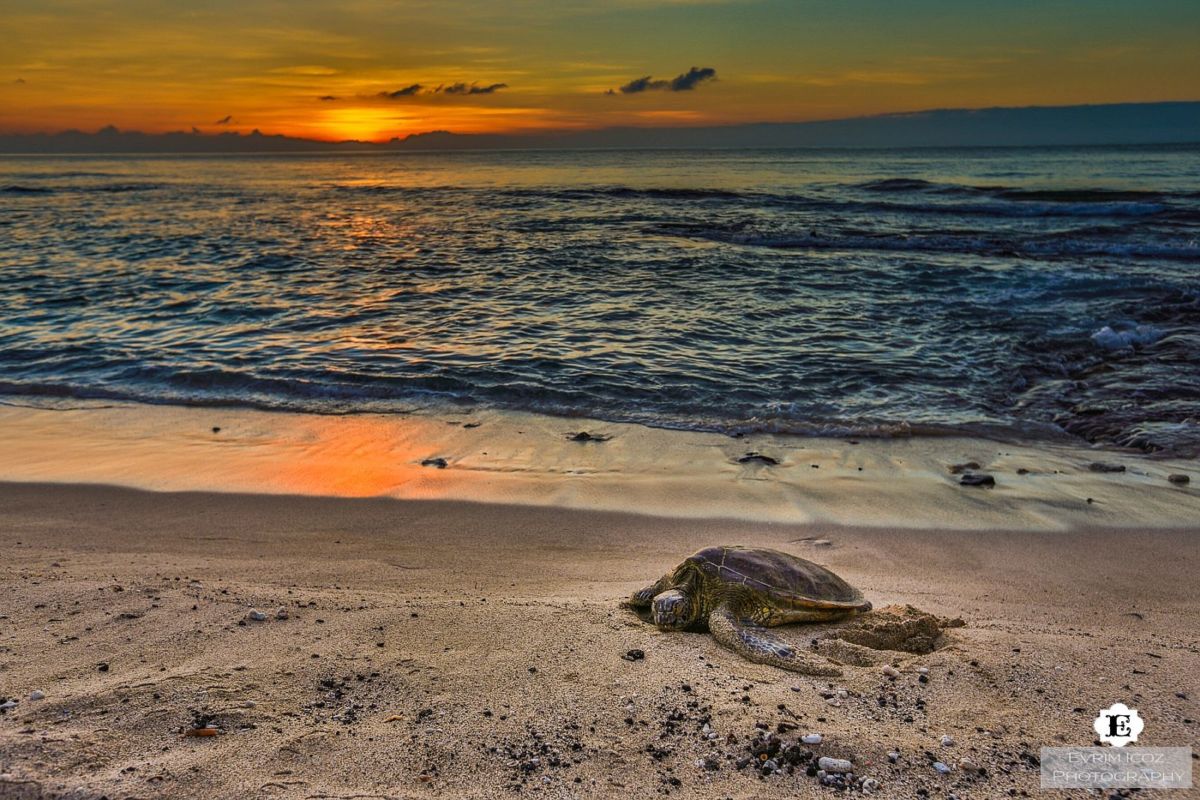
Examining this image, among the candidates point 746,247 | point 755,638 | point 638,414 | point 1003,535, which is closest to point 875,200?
point 746,247

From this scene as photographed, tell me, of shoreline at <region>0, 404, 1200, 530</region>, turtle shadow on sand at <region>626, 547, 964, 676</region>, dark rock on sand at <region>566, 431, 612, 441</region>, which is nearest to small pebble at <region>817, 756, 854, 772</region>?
turtle shadow on sand at <region>626, 547, 964, 676</region>

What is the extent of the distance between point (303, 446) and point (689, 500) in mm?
4253

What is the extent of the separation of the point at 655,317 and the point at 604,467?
6.95 meters

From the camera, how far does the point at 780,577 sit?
→ 4.48 metres

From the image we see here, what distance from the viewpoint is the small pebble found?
3.00 m

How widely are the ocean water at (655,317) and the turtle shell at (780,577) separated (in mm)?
4073

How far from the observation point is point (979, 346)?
12039 millimetres

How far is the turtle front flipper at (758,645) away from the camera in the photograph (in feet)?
12.6

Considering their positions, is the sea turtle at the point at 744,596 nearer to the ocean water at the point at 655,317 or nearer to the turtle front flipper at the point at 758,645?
the turtle front flipper at the point at 758,645

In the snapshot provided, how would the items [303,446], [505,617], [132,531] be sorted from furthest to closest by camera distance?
[303,446]
[132,531]
[505,617]

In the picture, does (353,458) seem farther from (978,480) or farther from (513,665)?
(978,480)

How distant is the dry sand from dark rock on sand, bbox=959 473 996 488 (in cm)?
94

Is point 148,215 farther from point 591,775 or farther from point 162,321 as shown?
point 591,775

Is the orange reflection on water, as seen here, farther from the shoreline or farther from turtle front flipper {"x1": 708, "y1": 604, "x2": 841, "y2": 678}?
turtle front flipper {"x1": 708, "y1": 604, "x2": 841, "y2": 678}
